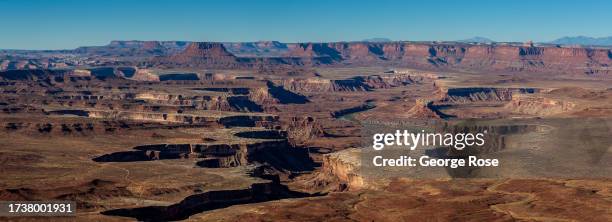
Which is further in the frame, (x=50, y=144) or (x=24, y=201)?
(x=50, y=144)

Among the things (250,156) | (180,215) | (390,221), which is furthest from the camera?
(250,156)

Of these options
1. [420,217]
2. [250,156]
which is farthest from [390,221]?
[250,156]

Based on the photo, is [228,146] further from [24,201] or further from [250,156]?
[24,201]

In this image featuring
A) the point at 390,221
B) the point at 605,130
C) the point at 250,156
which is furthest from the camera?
the point at 250,156

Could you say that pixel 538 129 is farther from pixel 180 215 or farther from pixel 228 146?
pixel 228 146

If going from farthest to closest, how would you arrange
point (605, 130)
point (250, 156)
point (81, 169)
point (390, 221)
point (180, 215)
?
1. point (250, 156)
2. point (81, 169)
3. point (605, 130)
4. point (180, 215)
5. point (390, 221)

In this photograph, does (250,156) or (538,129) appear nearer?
(538,129)

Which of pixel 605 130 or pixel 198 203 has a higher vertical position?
pixel 605 130

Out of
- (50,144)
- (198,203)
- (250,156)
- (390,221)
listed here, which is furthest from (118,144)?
(390,221)

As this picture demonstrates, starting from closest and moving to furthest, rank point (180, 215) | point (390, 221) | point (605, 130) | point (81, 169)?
1. point (390, 221)
2. point (180, 215)
3. point (605, 130)
4. point (81, 169)
